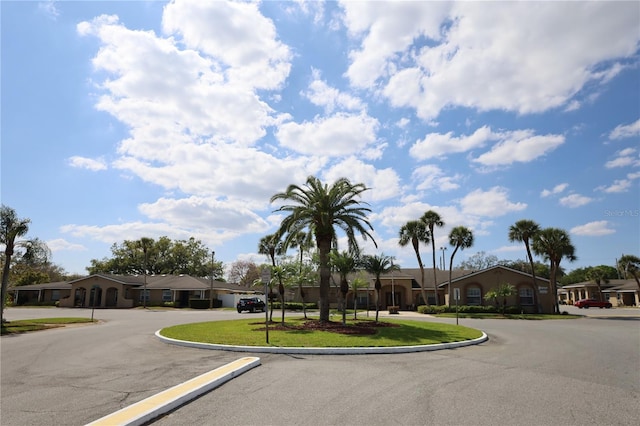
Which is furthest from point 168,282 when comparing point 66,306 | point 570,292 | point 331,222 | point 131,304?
point 570,292

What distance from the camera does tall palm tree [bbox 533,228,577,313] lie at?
41.6m

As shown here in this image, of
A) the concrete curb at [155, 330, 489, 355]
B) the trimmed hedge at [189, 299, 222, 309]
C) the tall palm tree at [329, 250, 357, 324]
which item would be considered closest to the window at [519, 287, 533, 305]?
the tall palm tree at [329, 250, 357, 324]

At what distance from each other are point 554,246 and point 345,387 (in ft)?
133

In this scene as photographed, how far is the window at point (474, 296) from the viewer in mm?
44812

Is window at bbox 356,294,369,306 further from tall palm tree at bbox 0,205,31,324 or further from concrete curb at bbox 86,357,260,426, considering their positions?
concrete curb at bbox 86,357,260,426

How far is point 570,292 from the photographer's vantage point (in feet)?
277

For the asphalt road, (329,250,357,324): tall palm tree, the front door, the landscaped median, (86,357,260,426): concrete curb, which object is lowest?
the asphalt road

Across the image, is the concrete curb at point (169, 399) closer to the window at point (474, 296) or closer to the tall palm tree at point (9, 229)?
the tall palm tree at point (9, 229)

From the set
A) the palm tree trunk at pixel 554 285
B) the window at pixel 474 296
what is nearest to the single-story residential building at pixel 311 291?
the window at pixel 474 296

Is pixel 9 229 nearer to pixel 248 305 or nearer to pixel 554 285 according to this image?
pixel 248 305

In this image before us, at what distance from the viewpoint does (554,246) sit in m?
41.8

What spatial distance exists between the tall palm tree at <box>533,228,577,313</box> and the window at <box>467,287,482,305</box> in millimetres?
7332

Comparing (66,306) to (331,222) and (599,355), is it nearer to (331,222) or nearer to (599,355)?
(331,222)

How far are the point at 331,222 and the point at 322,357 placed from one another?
1187 cm
